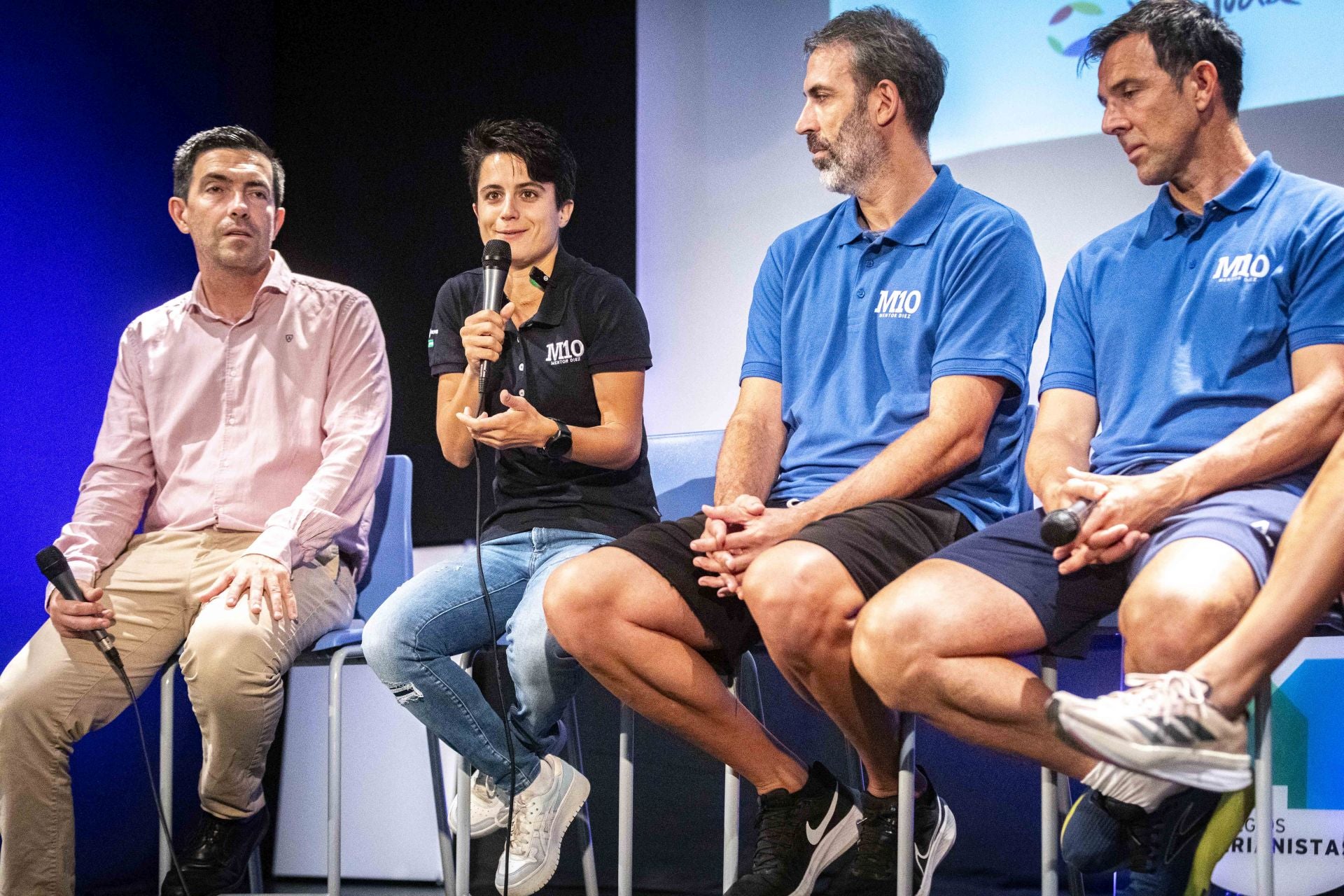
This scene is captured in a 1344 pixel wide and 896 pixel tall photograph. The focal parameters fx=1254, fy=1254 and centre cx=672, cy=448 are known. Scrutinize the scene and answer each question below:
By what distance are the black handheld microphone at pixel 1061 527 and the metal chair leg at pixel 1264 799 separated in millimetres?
324

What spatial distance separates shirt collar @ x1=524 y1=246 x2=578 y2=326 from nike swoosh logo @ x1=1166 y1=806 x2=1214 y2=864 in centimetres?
143

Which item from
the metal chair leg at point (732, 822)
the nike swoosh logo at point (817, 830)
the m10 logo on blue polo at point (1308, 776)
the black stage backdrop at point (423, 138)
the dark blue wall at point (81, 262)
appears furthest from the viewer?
the black stage backdrop at point (423, 138)

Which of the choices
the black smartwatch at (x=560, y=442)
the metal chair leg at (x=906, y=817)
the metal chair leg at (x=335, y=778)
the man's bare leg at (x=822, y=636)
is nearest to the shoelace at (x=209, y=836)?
the metal chair leg at (x=335, y=778)

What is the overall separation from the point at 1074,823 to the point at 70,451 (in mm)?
2544

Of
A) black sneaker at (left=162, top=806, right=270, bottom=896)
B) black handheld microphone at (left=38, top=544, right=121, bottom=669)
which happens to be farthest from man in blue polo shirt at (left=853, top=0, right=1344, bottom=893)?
black handheld microphone at (left=38, top=544, right=121, bottom=669)

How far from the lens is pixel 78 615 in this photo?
94.5 inches

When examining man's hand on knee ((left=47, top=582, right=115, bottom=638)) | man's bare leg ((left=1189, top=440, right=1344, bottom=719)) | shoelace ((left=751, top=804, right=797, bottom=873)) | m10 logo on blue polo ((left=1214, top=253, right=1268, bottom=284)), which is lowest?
shoelace ((left=751, top=804, right=797, bottom=873))

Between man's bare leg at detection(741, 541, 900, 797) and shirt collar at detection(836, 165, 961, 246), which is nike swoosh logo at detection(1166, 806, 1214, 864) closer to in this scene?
man's bare leg at detection(741, 541, 900, 797)

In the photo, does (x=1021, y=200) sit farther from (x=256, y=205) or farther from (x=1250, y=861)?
(x=256, y=205)

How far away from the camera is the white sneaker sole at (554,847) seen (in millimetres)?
2158

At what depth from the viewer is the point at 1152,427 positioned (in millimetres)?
1939

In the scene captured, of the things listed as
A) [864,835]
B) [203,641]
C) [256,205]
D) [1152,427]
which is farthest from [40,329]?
[1152,427]

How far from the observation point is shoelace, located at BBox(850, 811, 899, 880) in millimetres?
1910

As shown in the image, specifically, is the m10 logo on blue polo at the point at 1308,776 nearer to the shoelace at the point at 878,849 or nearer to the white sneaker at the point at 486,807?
the shoelace at the point at 878,849
